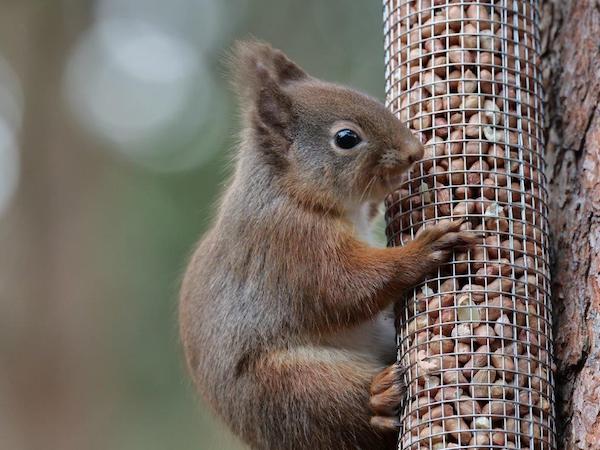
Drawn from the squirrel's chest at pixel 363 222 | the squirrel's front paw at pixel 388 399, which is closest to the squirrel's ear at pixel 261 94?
the squirrel's chest at pixel 363 222

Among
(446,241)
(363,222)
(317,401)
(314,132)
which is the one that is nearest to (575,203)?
(446,241)

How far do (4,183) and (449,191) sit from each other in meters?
6.35

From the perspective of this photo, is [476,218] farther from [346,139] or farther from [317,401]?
[317,401]

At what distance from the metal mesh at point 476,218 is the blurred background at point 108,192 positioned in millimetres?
4204

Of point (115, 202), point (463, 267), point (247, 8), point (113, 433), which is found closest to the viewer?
point (463, 267)

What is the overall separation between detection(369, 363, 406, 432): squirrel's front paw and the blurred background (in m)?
4.30

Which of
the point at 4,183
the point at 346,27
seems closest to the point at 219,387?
the point at 4,183

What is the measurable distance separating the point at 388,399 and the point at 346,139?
41.1 inches

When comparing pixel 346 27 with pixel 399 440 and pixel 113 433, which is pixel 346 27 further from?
pixel 399 440

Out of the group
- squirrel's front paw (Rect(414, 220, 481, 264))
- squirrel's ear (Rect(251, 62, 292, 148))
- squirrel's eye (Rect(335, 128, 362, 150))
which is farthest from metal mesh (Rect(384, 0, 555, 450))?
squirrel's ear (Rect(251, 62, 292, 148))

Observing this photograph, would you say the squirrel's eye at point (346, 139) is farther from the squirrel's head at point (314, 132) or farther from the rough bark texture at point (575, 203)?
the rough bark texture at point (575, 203)

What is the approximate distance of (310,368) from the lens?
3.87m

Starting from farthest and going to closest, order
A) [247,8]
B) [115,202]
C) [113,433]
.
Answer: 1. [247,8]
2. [115,202]
3. [113,433]

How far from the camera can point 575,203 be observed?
13.1ft
